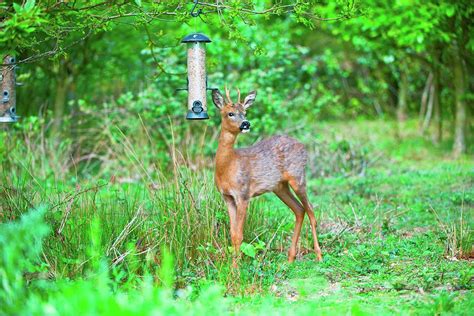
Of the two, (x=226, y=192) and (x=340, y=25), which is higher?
(x=340, y=25)

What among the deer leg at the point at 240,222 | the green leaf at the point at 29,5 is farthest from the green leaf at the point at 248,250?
the green leaf at the point at 29,5

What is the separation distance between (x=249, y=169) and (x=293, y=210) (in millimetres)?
689

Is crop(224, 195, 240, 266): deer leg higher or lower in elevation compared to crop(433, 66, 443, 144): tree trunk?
lower

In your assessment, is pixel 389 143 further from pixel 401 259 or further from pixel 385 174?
pixel 401 259

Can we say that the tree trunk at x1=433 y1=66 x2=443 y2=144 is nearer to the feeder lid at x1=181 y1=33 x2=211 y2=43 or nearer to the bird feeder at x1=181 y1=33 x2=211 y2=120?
the bird feeder at x1=181 y1=33 x2=211 y2=120

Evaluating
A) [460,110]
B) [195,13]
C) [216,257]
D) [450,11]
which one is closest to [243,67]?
[460,110]

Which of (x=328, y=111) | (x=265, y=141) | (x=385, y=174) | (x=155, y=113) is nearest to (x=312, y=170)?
(x=385, y=174)

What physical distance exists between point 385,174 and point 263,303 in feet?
23.5

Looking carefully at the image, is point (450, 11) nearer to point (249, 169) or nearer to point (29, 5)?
point (249, 169)

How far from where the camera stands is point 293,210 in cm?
808

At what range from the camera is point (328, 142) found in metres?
14.0

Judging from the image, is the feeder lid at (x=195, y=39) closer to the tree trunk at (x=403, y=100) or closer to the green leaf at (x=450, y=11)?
the green leaf at (x=450, y=11)

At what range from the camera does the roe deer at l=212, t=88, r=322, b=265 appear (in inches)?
297

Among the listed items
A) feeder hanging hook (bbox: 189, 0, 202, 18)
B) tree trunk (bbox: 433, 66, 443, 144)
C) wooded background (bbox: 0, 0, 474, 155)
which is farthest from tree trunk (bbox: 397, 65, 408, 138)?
feeder hanging hook (bbox: 189, 0, 202, 18)
